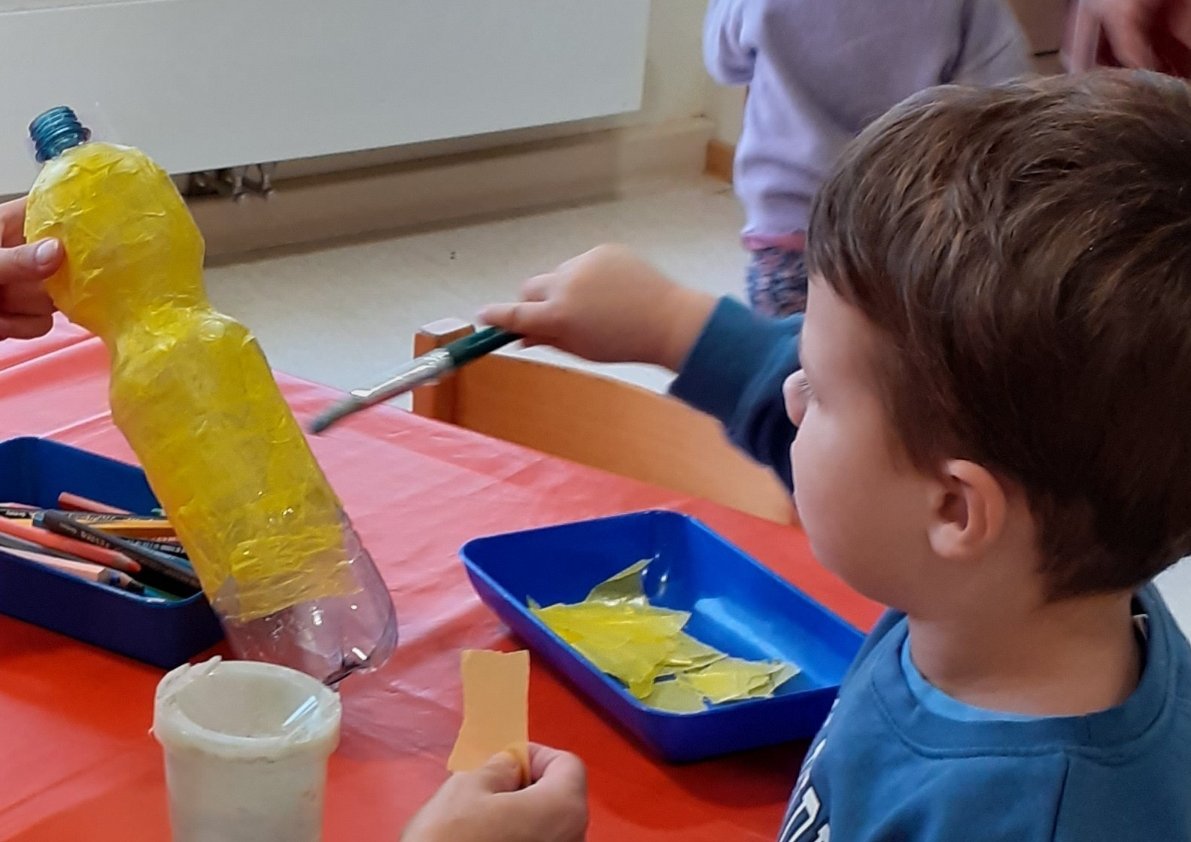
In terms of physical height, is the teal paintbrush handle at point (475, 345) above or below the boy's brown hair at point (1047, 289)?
below

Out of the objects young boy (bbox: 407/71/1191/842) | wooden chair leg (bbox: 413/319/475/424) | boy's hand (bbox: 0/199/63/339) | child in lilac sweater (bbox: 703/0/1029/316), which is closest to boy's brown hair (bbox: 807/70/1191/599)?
young boy (bbox: 407/71/1191/842)

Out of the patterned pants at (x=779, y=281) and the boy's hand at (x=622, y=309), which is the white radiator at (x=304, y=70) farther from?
the boy's hand at (x=622, y=309)

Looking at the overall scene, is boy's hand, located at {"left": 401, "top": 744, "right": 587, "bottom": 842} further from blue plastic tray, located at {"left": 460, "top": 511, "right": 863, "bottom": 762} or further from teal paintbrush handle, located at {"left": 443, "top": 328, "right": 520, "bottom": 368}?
teal paintbrush handle, located at {"left": 443, "top": 328, "right": 520, "bottom": 368}

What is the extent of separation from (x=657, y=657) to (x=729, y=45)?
0.96 m

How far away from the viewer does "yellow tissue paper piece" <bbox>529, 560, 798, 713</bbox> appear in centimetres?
83

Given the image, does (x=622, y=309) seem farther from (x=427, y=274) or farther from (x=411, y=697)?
(x=427, y=274)

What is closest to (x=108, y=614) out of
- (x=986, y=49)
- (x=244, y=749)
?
(x=244, y=749)

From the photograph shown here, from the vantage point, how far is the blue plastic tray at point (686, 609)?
774 millimetres

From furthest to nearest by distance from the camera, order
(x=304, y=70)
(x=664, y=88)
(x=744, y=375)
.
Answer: (x=664, y=88) → (x=304, y=70) → (x=744, y=375)

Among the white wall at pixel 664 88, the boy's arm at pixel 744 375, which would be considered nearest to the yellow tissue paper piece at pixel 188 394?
the boy's arm at pixel 744 375

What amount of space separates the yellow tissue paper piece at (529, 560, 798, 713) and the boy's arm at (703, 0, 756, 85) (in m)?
0.83

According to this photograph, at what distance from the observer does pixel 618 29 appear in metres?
3.25

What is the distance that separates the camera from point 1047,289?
542 mm

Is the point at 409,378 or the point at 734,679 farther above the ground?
the point at 409,378
